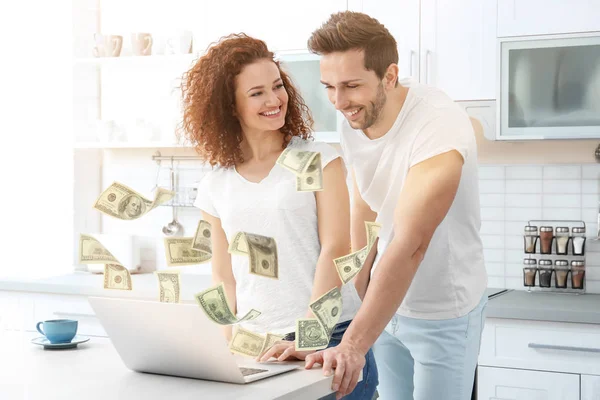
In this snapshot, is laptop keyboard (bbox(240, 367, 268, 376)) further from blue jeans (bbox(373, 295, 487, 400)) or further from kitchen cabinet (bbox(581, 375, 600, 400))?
kitchen cabinet (bbox(581, 375, 600, 400))

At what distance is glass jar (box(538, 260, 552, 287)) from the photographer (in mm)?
3605

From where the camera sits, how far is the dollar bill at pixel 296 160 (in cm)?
175

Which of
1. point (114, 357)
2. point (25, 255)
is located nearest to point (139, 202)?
point (114, 357)

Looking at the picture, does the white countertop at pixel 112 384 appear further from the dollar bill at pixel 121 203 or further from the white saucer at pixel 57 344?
the dollar bill at pixel 121 203

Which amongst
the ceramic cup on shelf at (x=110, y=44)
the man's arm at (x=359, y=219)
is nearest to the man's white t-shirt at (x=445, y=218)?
the man's arm at (x=359, y=219)

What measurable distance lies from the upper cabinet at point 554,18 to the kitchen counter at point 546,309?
42.6 inches

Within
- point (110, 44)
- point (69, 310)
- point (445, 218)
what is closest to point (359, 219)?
point (445, 218)

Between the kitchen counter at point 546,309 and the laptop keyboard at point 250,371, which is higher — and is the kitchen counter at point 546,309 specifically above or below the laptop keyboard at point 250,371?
below

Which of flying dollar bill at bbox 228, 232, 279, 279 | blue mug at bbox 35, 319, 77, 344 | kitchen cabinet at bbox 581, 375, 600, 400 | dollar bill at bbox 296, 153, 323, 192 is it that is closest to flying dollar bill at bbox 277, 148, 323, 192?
dollar bill at bbox 296, 153, 323, 192

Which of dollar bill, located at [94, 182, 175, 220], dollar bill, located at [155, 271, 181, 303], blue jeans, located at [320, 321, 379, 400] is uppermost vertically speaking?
dollar bill, located at [94, 182, 175, 220]

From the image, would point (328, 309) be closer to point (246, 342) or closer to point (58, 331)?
point (246, 342)

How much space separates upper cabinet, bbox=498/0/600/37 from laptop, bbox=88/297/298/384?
84.2 inches

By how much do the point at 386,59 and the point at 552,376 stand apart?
5.37 feet

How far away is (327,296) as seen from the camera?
1691 millimetres
